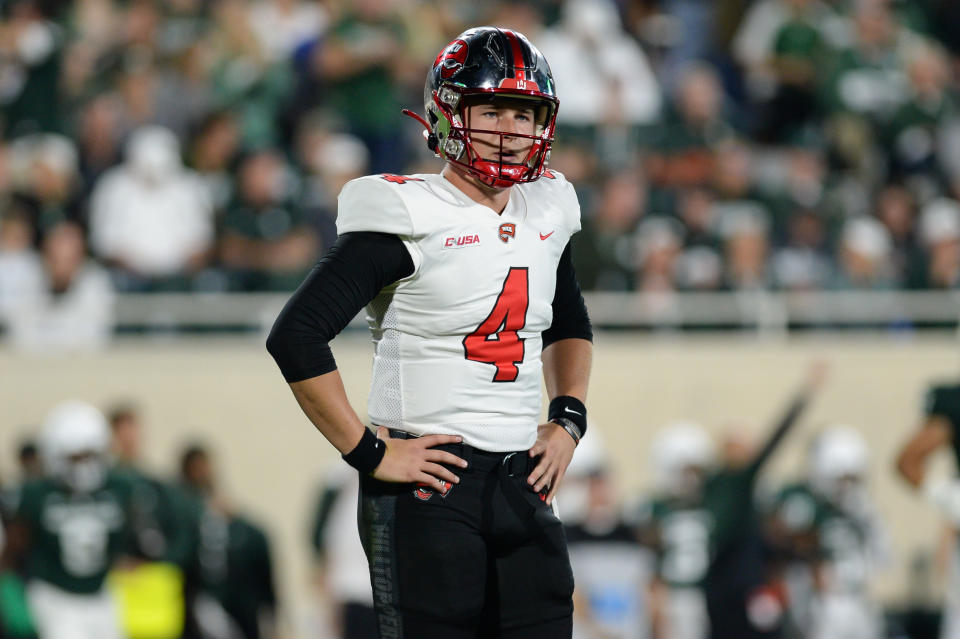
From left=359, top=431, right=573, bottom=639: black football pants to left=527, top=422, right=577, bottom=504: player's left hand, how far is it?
0.21 ft

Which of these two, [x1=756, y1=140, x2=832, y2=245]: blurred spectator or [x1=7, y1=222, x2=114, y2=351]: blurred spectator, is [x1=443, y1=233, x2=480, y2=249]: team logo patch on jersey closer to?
[x1=7, y1=222, x2=114, y2=351]: blurred spectator

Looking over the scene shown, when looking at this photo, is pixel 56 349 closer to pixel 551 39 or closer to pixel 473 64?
pixel 551 39

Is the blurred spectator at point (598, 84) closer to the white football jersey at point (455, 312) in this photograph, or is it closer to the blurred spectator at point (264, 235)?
the blurred spectator at point (264, 235)

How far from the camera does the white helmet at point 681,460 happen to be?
8.84 m

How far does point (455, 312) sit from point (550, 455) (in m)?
0.42

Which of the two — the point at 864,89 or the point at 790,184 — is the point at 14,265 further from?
the point at 864,89

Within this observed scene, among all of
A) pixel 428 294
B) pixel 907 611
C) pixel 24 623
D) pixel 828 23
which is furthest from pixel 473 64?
pixel 828 23

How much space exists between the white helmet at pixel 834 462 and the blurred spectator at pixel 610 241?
1497 mm

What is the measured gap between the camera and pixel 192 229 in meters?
9.93

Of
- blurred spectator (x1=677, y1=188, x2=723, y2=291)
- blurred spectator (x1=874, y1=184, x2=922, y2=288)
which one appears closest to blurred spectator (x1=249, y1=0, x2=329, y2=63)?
blurred spectator (x1=677, y1=188, x2=723, y2=291)

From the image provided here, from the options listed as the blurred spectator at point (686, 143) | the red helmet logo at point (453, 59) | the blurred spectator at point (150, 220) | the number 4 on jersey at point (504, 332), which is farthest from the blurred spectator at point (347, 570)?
the blurred spectator at point (686, 143)

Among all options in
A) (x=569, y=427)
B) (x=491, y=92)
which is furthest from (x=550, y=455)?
(x=491, y=92)

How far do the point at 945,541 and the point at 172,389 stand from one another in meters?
4.66

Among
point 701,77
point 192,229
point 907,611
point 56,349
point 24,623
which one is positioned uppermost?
point 701,77
